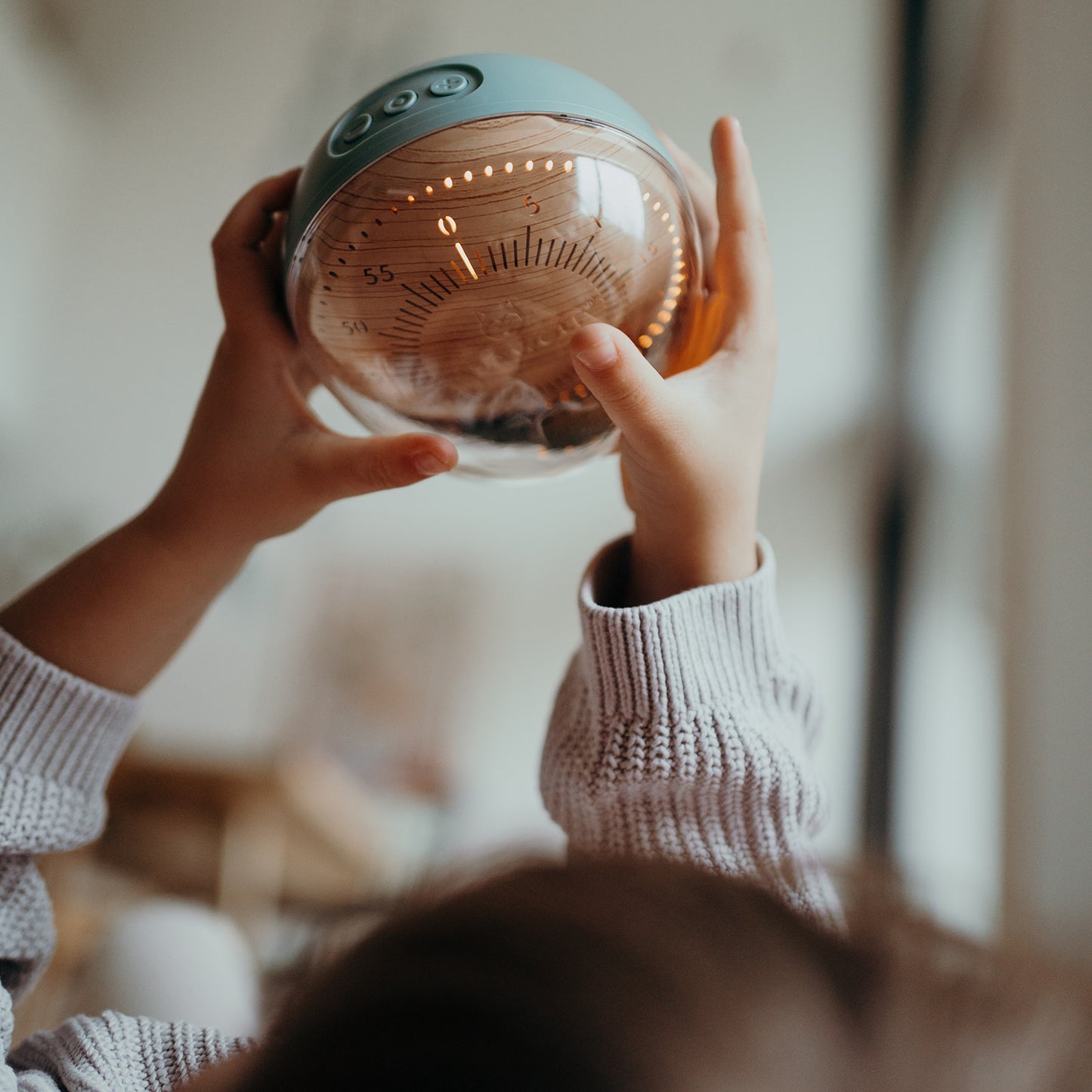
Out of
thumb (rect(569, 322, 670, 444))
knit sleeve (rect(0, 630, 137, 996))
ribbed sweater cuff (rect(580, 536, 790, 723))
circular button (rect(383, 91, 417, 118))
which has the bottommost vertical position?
knit sleeve (rect(0, 630, 137, 996))

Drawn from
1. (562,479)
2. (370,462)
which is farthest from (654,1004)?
(562,479)

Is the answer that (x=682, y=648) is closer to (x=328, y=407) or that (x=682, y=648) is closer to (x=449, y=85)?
(x=449, y=85)

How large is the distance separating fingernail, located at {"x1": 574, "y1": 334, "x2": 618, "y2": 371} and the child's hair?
0.72 feet

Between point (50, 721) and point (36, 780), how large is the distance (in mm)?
35

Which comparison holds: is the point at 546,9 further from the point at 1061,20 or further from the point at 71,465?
the point at 71,465

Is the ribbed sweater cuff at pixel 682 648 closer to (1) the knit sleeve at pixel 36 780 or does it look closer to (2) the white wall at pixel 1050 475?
(1) the knit sleeve at pixel 36 780

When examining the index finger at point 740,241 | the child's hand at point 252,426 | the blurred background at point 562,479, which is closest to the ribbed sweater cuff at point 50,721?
the child's hand at point 252,426

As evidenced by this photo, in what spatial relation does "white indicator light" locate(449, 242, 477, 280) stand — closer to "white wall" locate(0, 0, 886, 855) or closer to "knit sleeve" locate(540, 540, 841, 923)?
"knit sleeve" locate(540, 540, 841, 923)

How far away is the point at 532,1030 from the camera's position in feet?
0.87

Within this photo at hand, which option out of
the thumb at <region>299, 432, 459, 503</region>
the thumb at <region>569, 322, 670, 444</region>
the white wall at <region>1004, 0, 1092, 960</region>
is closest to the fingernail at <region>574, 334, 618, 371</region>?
the thumb at <region>569, 322, 670, 444</region>

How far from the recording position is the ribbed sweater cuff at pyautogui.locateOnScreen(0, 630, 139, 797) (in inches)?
20.2

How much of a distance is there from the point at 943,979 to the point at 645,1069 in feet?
0.39

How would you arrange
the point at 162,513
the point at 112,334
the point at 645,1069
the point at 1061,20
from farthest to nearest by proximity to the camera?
the point at 112,334 → the point at 1061,20 → the point at 162,513 → the point at 645,1069

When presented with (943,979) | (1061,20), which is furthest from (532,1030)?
(1061,20)
